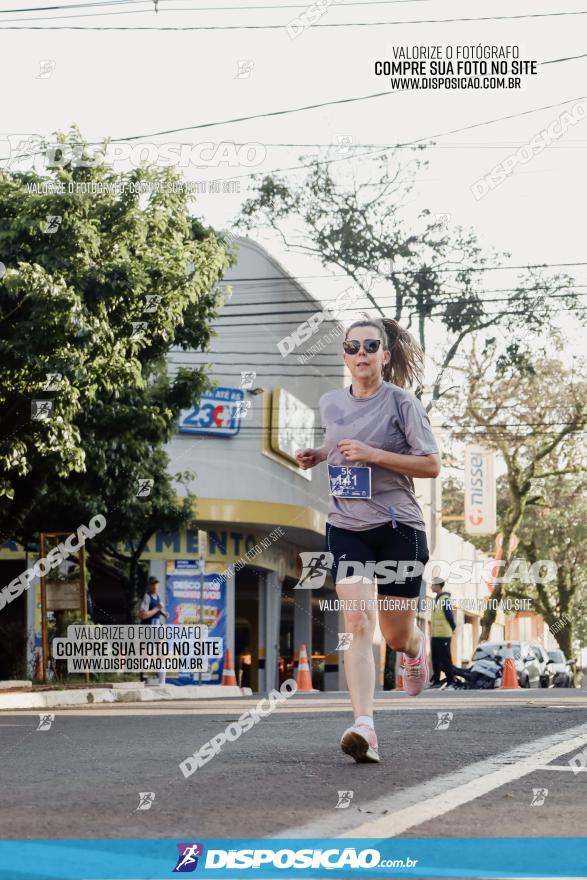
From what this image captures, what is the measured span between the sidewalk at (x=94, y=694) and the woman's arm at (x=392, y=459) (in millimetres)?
9275

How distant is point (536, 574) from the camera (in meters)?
52.8

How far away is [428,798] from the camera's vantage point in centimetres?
473

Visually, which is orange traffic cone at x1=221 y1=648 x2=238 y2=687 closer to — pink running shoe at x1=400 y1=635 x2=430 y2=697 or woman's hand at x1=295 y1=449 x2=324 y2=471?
pink running shoe at x1=400 y1=635 x2=430 y2=697

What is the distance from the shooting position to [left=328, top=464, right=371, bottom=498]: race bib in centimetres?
620

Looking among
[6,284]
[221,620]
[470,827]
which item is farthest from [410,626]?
[221,620]

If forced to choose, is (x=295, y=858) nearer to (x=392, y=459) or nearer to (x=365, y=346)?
(x=392, y=459)

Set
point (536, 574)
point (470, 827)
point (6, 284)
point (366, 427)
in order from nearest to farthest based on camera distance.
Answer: point (470, 827), point (366, 427), point (6, 284), point (536, 574)

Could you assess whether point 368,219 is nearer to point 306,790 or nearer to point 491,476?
point 491,476

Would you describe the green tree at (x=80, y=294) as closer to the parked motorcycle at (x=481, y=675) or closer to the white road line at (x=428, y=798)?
the white road line at (x=428, y=798)

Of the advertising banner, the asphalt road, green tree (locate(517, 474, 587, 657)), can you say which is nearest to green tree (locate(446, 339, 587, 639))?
green tree (locate(517, 474, 587, 657))

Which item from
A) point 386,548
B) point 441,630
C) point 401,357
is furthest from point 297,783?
point 441,630

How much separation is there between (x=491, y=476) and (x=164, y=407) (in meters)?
24.2

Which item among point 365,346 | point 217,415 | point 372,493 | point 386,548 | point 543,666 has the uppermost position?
point 217,415

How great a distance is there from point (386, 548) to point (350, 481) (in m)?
0.34
